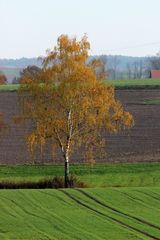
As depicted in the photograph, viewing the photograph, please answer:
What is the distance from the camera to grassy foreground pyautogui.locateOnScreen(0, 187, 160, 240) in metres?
29.2

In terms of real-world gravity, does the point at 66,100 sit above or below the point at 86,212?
above

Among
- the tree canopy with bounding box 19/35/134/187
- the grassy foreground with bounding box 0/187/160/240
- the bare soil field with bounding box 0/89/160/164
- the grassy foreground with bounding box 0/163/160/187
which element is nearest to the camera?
the grassy foreground with bounding box 0/187/160/240

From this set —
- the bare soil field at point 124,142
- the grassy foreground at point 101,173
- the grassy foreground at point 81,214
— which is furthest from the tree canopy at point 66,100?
the grassy foreground at point 81,214

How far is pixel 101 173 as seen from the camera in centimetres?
5306

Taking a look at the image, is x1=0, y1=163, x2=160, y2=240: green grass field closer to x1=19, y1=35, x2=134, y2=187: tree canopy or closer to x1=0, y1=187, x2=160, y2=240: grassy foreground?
x1=0, y1=187, x2=160, y2=240: grassy foreground

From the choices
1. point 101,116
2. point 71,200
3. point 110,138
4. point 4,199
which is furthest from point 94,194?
point 110,138

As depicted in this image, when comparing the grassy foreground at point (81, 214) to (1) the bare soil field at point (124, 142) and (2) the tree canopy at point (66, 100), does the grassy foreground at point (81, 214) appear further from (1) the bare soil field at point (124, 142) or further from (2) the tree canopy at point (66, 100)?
(1) the bare soil field at point (124, 142)

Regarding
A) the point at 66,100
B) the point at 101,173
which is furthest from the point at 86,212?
the point at 101,173

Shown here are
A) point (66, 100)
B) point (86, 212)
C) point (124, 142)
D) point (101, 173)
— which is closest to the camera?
point (86, 212)

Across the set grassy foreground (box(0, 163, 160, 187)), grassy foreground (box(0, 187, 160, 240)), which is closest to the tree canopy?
grassy foreground (box(0, 163, 160, 187))

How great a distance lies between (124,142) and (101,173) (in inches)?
575

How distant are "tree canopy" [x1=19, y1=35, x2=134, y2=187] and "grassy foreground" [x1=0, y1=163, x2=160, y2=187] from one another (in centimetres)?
248

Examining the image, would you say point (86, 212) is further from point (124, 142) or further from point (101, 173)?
point (124, 142)

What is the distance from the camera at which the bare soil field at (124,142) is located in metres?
60.6
